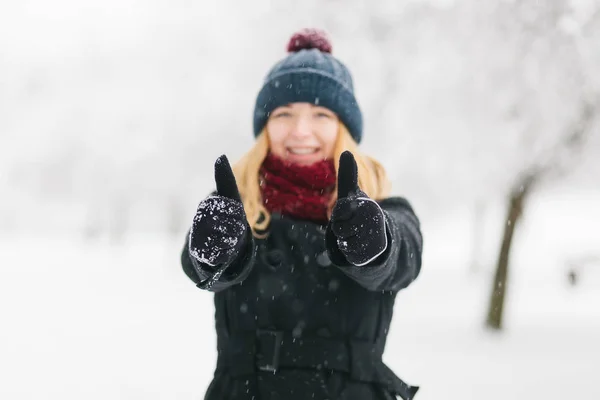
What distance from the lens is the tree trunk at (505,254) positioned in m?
8.08

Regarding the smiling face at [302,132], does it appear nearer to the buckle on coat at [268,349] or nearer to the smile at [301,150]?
the smile at [301,150]

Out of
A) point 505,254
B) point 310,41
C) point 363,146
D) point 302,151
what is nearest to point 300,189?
point 302,151

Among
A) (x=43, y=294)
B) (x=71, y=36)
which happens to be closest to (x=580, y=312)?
(x=43, y=294)

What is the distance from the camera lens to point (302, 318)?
199 centimetres

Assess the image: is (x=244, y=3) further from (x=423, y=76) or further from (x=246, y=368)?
(x=246, y=368)

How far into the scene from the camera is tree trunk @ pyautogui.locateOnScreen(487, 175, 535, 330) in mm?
8078

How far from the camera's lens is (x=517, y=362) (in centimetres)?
662

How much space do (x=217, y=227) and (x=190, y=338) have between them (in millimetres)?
6431

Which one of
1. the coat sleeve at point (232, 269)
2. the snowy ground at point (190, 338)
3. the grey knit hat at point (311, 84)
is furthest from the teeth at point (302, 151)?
the snowy ground at point (190, 338)

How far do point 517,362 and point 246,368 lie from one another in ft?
18.0

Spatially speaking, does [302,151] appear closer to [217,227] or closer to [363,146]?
[217,227]

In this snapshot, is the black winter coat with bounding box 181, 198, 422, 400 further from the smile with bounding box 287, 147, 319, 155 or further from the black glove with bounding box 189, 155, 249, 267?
the smile with bounding box 287, 147, 319, 155

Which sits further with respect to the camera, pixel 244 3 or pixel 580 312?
pixel 244 3

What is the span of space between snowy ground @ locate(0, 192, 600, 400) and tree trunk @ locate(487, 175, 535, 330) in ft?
0.96
